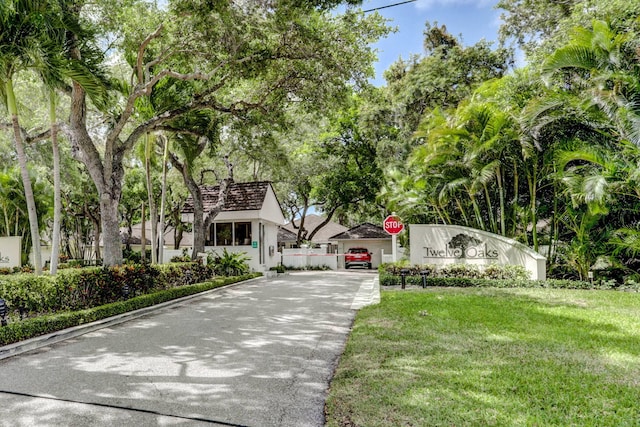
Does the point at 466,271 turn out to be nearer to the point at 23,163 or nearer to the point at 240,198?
the point at 240,198

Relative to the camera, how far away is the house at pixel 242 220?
19.4 m

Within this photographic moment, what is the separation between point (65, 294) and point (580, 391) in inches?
342

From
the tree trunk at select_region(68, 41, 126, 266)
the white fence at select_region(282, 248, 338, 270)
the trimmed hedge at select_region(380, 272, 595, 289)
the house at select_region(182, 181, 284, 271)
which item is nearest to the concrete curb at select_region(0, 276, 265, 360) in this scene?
the tree trunk at select_region(68, 41, 126, 266)

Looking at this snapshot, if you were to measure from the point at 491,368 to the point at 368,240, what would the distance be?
78.8ft

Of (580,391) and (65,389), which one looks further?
(65,389)

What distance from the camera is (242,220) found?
1953 centimetres

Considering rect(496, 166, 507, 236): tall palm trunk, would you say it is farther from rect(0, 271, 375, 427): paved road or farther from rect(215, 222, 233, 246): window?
rect(215, 222, 233, 246): window

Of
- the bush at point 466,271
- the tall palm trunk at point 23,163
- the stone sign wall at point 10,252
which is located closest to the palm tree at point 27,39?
the tall palm trunk at point 23,163

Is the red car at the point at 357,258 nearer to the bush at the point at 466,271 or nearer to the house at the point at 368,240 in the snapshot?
the house at the point at 368,240

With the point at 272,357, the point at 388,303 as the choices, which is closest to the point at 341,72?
the point at 388,303

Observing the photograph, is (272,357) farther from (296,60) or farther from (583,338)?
(296,60)

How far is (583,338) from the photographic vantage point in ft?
19.0

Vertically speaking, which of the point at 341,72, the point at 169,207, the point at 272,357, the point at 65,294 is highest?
the point at 341,72

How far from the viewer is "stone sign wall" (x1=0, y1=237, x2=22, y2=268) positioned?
1565cm
